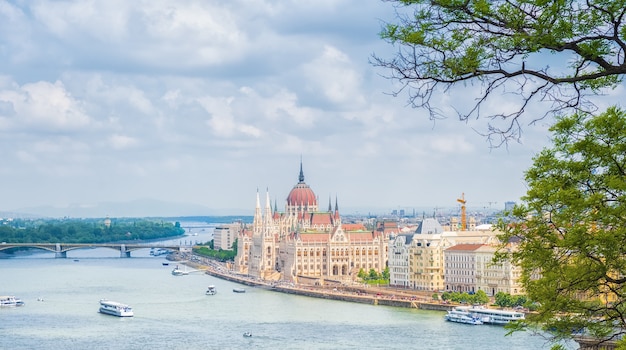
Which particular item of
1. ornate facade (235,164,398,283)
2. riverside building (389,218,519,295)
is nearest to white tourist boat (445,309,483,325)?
riverside building (389,218,519,295)

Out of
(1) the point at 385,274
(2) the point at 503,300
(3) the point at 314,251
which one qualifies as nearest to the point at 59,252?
(3) the point at 314,251

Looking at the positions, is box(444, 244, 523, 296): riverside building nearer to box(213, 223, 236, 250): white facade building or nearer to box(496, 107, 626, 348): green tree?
box(496, 107, 626, 348): green tree

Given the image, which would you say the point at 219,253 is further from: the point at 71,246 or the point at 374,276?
the point at 374,276

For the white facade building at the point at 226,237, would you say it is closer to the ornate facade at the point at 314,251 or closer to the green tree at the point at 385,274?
the ornate facade at the point at 314,251

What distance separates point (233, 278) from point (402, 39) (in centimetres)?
5057


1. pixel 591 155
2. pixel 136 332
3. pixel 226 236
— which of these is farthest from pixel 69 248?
pixel 591 155

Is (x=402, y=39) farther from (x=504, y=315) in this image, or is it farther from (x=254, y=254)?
(x=254, y=254)

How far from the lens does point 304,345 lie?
2659 centimetres

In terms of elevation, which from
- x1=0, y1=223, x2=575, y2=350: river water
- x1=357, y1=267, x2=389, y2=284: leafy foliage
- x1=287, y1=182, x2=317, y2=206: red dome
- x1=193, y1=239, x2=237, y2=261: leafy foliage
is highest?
x1=287, y1=182, x2=317, y2=206: red dome

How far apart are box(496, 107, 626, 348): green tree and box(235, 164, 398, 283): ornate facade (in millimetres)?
44446

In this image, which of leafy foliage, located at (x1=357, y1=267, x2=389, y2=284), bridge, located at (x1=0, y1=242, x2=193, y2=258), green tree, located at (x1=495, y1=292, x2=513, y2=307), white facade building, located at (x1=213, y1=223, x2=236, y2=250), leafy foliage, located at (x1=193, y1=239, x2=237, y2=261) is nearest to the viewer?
green tree, located at (x1=495, y1=292, x2=513, y2=307)

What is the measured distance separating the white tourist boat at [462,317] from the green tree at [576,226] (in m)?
27.0

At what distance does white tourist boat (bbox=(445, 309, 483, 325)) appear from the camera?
3194cm

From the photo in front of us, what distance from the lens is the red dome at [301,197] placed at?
64.2m
